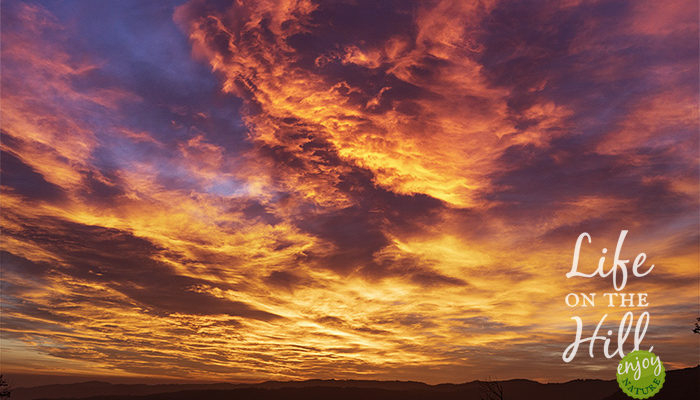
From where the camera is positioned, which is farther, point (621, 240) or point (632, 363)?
point (632, 363)

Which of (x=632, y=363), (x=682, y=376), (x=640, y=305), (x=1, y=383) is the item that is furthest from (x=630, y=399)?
(x=1, y=383)

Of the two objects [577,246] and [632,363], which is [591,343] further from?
[632,363]

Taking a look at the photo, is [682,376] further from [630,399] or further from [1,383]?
[1,383]

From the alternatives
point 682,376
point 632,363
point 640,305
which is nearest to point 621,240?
point 640,305

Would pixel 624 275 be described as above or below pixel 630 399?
above

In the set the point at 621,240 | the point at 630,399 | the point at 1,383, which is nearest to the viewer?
the point at 621,240

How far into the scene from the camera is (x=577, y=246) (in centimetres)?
3572

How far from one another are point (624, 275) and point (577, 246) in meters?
4.34

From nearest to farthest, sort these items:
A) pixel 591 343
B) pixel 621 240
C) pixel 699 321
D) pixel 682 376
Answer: pixel 621 240 → pixel 591 343 → pixel 699 321 → pixel 682 376

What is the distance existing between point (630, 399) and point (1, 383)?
534 ft

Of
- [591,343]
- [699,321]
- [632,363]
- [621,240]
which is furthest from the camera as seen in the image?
[699,321]

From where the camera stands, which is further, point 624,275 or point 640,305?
point 640,305

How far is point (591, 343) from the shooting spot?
37406 millimetres

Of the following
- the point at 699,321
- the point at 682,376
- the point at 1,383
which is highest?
the point at 699,321
